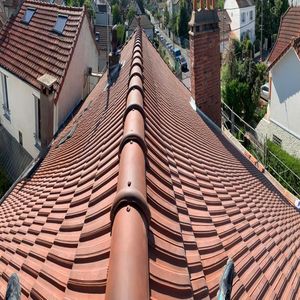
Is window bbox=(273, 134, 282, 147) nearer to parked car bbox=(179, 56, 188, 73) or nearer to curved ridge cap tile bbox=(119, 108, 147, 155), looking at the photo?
curved ridge cap tile bbox=(119, 108, 147, 155)

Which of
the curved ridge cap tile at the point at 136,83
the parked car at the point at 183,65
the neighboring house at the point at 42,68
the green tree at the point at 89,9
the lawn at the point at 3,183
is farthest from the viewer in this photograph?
the parked car at the point at 183,65

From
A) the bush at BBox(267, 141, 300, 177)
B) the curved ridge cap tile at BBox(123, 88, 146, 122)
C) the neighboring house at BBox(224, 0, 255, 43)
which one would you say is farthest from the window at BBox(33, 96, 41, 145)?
the neighboring house at BBox(224, 0, 255, 43)

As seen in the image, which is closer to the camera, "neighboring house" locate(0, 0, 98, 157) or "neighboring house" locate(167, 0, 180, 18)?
"neighboring house" locate(0, 0, 98, 157)

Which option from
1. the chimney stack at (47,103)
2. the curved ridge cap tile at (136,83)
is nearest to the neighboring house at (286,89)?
the chimney stack at (47,103)

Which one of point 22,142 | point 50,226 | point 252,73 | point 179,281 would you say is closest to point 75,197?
point 50,226

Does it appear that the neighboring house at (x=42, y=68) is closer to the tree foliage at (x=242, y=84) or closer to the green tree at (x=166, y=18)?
the tree foliage at (x=242, y=84)

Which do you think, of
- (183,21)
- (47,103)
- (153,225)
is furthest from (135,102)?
(183,21)

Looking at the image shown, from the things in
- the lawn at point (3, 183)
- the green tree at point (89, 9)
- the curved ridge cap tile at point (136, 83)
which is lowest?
the lawn at point (3, 183)
